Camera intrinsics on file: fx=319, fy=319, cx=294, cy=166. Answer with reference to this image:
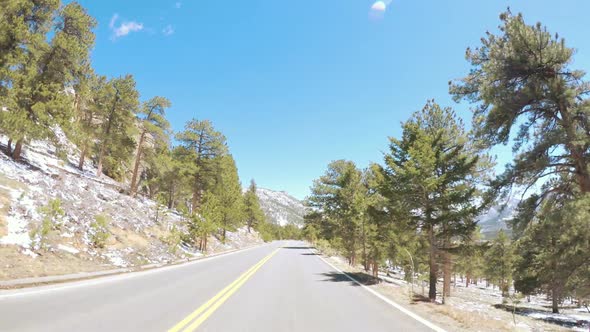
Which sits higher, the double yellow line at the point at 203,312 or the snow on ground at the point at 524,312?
the double yellow line at the point at 203,312

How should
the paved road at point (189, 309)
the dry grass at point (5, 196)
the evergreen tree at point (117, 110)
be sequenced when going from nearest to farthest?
the paved road at point (189, 309) < the dry grass at point (5, 196) < the evergreen tree at point (117, 110)

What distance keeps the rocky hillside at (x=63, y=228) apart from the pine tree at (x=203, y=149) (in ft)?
45.6

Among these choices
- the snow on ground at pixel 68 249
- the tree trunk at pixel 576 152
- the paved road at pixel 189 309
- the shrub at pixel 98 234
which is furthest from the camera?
the shrub at pixel 98 234

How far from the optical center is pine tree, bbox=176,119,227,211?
38.8 m

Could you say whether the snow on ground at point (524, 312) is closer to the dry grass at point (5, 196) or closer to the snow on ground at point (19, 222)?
the snow on ground at point (19, 222)

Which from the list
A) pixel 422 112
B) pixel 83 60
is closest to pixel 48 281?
pixel 83 60

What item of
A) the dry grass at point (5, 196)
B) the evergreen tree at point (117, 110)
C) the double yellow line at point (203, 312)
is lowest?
the double yellow line at point (203, 312)

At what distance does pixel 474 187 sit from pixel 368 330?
12066 millimetres

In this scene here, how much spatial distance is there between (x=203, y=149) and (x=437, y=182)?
3098 cm

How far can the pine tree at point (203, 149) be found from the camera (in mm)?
38750

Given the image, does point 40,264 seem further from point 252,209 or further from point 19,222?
point 252,209

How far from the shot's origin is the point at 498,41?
13.1 meters

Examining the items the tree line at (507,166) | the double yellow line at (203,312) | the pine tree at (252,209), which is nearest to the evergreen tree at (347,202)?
the tree line at (507,166)

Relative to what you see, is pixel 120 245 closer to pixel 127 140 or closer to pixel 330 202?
pixel 127 140
